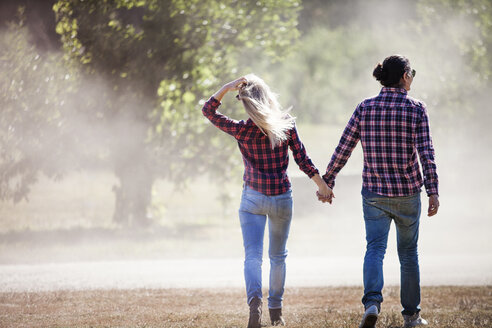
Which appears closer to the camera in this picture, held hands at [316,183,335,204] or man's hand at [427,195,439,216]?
man's hand at [427,195,439,216]

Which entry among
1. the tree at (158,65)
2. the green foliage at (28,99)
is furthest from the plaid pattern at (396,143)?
the green foliage at (28,99)

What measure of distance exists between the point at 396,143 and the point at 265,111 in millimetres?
976

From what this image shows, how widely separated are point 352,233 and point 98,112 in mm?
5156

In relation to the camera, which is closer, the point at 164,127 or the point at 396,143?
the point at 396,143

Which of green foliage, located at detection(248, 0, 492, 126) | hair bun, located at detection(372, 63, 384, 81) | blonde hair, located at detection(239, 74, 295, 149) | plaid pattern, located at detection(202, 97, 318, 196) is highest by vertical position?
green foliage, located at detection(248, 0, 492, 126)

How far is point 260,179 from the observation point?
5160 millimetres

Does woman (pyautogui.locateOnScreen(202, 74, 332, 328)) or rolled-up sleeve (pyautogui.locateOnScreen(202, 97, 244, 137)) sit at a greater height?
rolled-up sleeve (pyautogui.locateOnScreen(202, 97, 244, 137))

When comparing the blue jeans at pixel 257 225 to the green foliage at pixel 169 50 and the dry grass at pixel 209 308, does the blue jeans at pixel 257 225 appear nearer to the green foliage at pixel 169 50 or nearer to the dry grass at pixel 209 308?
the dry grass at pixel 209 308

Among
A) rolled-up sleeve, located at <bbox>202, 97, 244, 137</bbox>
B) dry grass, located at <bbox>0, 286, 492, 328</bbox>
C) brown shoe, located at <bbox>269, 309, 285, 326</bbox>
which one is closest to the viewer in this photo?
rolled-up sleeve, located at <bbox>202, 97, 244, 137</bbox>

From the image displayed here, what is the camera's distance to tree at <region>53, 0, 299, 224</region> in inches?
457

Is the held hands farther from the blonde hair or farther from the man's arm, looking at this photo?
the man's arm

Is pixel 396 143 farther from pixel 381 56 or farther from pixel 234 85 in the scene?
pixel 381 56

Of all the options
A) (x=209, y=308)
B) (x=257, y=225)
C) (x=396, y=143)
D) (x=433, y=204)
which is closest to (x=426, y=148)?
(x=396, y=143)

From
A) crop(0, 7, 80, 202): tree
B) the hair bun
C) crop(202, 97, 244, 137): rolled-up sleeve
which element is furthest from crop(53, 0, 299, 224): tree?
the hair bun
